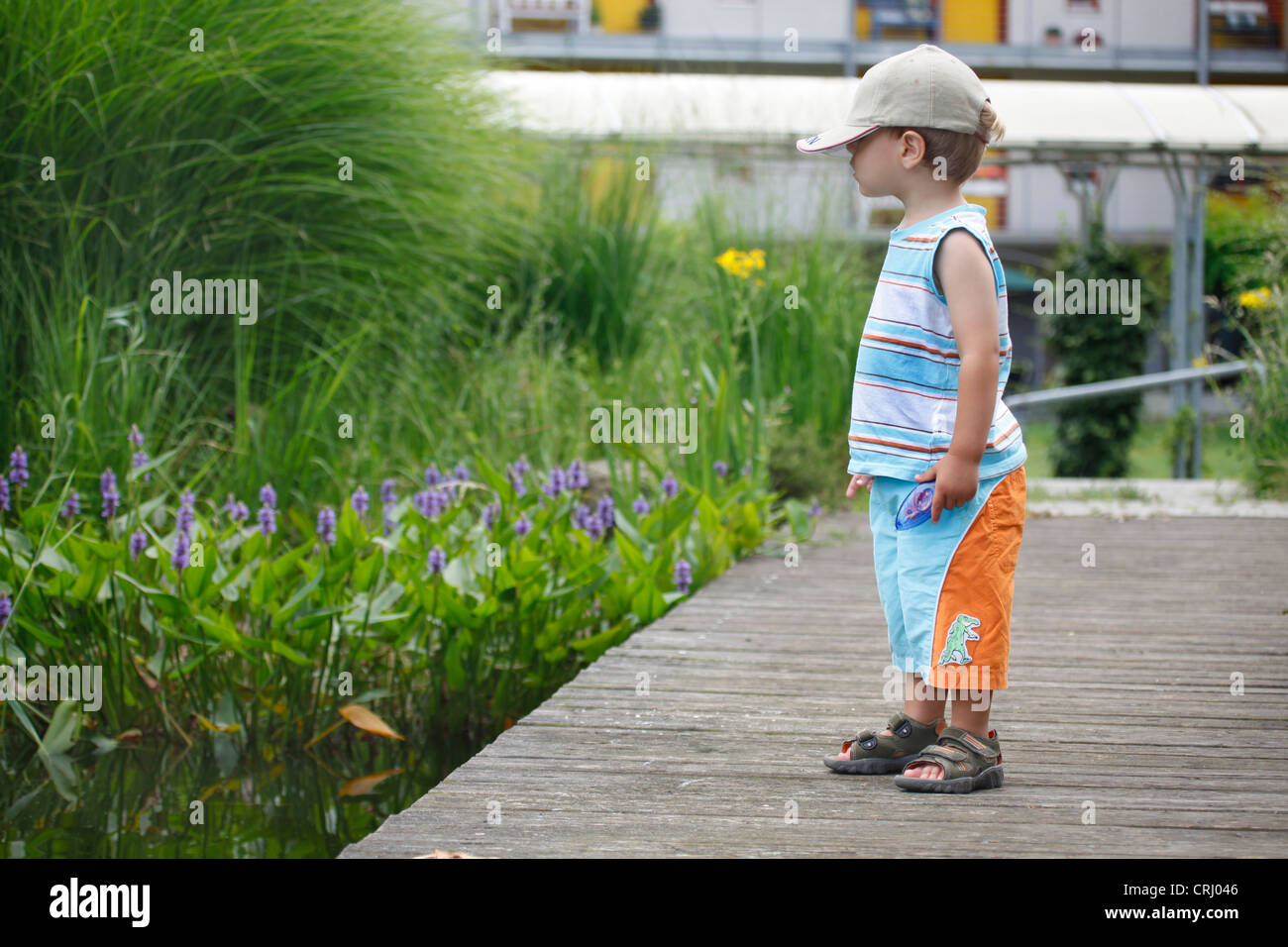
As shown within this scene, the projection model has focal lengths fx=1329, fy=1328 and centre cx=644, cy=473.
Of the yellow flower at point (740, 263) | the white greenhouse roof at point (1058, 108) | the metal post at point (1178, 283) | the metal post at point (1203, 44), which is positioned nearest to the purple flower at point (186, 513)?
the yellow flower at point (740, 263)

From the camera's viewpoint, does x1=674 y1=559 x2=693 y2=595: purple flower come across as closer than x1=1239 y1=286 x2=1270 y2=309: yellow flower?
Yes

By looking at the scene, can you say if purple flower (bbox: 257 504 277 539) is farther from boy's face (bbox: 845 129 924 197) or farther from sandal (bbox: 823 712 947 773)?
boy's face (bbox: 845 129 924 197)

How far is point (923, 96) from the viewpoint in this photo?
2.17 metres

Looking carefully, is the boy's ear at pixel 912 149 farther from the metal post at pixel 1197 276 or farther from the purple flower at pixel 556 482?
the metal post at pixel 1197 276

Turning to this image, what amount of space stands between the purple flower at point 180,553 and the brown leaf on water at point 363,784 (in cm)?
65

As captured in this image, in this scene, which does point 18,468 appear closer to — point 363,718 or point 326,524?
point 326,524

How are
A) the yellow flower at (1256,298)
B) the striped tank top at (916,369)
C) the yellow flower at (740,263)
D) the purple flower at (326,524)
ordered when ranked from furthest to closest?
the yellow flower at (1256,298), the yellow flower at (740,263), the purple flower at (326,524), the striped tank top at (916,369)

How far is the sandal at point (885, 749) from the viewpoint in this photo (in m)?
2.28

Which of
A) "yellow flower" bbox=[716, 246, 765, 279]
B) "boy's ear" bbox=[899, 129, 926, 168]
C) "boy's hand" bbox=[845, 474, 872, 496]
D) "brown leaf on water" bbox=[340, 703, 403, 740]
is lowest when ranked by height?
"brown leaf on water" bbox=[340, 703, 403, 740]

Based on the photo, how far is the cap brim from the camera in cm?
221

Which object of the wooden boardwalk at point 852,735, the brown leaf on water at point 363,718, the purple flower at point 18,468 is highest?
the purple flower at point 18,468

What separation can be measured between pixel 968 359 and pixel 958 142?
0.38 metres

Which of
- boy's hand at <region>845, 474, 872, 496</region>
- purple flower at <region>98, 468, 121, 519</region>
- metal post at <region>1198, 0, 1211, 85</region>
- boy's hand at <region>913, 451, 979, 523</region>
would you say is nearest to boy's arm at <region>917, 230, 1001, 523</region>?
boy's hand at <region>913, 451, 979, 523</region>

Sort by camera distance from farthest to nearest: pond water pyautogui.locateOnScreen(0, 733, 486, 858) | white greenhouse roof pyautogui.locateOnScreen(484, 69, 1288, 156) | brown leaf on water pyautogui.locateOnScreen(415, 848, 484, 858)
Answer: white greenhouse roof pyautogui.locateOnScreen(484, 69, 1288, 156)
pond water pyautogui.locateOnScreen(0, 733, 486, 858)
brown leaf on water pyautogui.locateOnScreen(415, 848, 484, 858)
